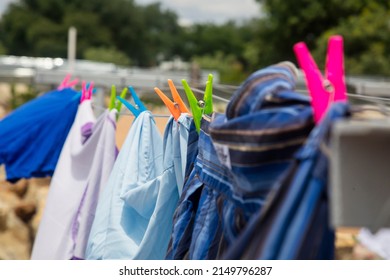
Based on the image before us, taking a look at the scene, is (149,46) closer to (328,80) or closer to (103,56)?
(103,56)

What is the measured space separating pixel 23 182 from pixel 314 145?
198 inches

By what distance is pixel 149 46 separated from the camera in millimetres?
46531

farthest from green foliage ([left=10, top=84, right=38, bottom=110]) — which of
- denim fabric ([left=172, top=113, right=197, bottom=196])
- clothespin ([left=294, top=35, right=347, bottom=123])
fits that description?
clothespin ([left=294, top=35, right=347, bottom=123])

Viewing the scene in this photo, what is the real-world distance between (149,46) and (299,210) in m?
46.2

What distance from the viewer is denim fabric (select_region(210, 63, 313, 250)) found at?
875 mm

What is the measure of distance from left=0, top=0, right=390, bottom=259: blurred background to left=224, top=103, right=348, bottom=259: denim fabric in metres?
1.13

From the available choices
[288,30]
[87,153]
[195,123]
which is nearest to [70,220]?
[87,153]

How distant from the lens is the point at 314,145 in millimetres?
806

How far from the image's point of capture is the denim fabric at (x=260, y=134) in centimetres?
88

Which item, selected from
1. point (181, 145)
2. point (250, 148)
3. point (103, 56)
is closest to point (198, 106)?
point (181, 145)

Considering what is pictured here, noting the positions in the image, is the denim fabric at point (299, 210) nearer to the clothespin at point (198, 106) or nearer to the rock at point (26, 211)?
the clothespin at point (198, 106)

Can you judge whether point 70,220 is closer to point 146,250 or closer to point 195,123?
point 146,250

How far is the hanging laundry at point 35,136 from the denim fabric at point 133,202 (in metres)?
0.73

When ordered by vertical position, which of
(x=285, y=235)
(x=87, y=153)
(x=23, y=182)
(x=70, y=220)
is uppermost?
(x=285, y=235)
